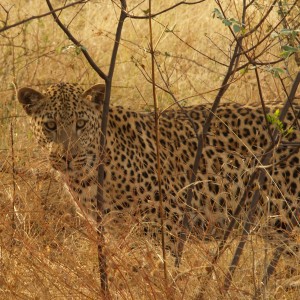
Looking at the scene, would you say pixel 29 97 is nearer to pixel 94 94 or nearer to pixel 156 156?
pixel 94 94

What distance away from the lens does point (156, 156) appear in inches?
260

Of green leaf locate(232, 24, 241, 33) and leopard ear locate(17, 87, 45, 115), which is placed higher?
green leaf locate(232, 24, 241, 33)

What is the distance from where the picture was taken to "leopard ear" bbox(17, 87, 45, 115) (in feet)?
21.3

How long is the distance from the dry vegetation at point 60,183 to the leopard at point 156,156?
24cm

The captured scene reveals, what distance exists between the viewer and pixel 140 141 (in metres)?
6.71

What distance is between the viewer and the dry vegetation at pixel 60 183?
15.3 feet

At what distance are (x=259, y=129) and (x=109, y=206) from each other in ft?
4.17

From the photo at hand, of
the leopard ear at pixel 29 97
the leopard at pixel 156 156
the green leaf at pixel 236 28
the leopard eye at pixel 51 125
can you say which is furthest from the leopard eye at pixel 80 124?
the green leaf at pixel 236 28

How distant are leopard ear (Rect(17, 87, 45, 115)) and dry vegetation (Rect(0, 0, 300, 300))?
13.7 inches

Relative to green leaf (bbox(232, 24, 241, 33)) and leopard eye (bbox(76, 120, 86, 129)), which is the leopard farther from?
green leaf (bbox(232, 24, 241, 33))

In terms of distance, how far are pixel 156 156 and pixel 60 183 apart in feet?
2.35

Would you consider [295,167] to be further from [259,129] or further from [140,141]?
[140,141]

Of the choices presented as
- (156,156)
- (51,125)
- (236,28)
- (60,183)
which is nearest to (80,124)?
(51,125)

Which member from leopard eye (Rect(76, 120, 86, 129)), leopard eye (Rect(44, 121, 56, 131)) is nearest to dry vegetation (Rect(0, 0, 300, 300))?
leopard eye (Rect(44, 121, 56, 131))
